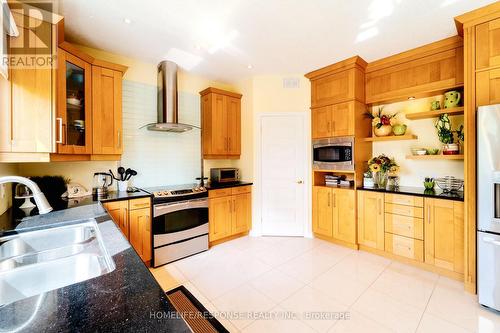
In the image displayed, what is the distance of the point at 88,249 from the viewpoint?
1.28 metres

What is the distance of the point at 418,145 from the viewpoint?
9.93 feet

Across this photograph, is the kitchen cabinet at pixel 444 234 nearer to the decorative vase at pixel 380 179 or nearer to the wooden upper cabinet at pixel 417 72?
the decorative vase at pixel 380 179

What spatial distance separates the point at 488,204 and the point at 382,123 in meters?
1.57

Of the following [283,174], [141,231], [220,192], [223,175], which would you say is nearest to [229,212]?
[220,192]

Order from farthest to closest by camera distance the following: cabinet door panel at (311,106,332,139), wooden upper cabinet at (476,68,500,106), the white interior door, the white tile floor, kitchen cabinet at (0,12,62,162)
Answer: the white interior door, cabinet door panel at (311,106,332,139), wooden upper cabinet at (476,68,500,106), the white tile floor, kitchen cabinet at (0,12,62,162)

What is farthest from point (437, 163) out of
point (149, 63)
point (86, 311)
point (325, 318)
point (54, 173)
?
point (54, 173)

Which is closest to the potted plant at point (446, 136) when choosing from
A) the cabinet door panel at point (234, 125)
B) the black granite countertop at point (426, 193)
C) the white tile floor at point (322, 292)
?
Result: the black granite countertop at point (426, 193)

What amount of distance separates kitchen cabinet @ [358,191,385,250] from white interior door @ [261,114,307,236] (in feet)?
2.84

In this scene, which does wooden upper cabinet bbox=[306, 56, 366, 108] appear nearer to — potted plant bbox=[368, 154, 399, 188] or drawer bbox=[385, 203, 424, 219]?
potted plant bbox=[368, 154, 399, 188]

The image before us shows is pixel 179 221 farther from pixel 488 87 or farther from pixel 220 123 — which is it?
pixel 488 87

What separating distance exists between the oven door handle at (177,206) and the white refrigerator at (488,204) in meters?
2.93

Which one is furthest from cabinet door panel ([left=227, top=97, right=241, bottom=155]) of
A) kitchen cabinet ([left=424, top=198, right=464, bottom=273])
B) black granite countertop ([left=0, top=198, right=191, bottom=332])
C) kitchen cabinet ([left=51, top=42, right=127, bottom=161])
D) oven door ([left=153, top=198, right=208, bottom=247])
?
black granite countertop ([left=0, top=198, right=191, bottom=332])

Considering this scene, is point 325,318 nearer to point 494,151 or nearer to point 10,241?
point 494,151

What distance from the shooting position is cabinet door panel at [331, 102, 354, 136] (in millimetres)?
3109
